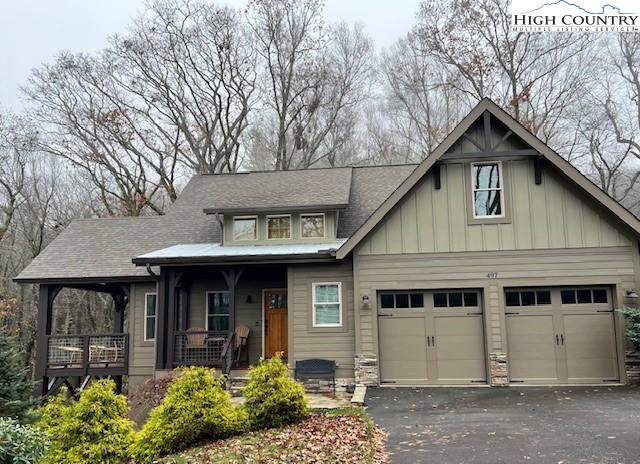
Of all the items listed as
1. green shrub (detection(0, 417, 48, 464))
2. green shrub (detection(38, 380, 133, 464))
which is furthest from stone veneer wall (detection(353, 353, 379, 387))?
green shrub (detection(0, 417, 48, 464))

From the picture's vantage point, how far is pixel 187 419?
6914 millimetres

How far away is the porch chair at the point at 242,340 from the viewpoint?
43.3 ft

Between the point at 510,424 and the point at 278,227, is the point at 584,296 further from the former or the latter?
the point at 278,227

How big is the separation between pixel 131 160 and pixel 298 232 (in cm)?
1566

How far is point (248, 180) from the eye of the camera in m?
16.9

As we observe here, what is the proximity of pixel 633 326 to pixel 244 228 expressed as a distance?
9429 mm

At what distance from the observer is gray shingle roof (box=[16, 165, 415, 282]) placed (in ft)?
45.2

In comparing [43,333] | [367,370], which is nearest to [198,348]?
[367,370]

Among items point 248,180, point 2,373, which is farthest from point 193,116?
point 2,373

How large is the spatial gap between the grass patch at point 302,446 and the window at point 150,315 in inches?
295

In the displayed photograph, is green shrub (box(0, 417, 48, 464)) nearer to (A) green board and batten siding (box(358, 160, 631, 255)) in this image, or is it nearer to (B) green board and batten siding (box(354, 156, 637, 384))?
(B) green board and batten siding (box(354, 156, 637, 384))

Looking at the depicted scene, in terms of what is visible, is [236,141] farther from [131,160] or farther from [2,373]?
[2,373]

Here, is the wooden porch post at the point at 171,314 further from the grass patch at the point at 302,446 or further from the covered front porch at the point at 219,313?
the grass patch at the point at 302,446

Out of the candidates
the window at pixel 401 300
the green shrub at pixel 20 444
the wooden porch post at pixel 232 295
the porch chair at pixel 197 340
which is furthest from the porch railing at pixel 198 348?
the green shrub at pixel 20 444
